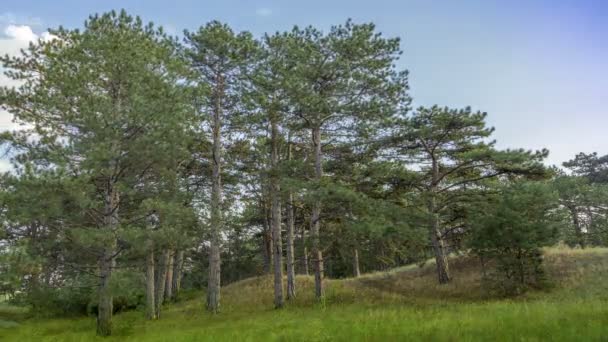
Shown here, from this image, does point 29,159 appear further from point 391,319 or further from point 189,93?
point 391,319

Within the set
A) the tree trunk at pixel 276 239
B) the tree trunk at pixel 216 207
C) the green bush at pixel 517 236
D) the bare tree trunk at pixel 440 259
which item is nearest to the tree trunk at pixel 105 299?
the tree trunk at pixel 216 207

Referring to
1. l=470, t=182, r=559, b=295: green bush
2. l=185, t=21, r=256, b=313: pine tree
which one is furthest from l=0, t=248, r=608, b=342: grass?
l=185, t=21, r=256, b=313: pine tree

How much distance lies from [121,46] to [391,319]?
1143cm

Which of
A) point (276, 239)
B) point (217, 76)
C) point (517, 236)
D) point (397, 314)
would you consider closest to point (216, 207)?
point (276, 239)

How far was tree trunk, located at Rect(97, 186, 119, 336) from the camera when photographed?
11367 mm

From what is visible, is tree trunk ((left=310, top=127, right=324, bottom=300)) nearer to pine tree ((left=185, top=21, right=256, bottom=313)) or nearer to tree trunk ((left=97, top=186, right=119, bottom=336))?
pine tree ((left=185, top=21, right=256, bottom=313))

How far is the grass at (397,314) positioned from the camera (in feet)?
23.2

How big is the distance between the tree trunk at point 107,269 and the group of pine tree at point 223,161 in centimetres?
6

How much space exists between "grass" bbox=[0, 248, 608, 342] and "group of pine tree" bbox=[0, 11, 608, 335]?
1.25 metres

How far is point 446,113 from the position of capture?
17906mm

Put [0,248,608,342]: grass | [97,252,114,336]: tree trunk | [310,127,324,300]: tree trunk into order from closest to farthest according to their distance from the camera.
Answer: [0,248,608,342]: grass, [97,252,114,336]: tree trunk, [310,127,324,300]: tree trunk

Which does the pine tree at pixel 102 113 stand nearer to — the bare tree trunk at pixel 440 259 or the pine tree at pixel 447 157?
the pine tree at pixel 447 157

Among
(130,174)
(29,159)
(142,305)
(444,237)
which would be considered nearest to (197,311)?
(142,305)

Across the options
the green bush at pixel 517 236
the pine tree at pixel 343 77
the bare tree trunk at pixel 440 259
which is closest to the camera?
the green bush at pixel 517 236
